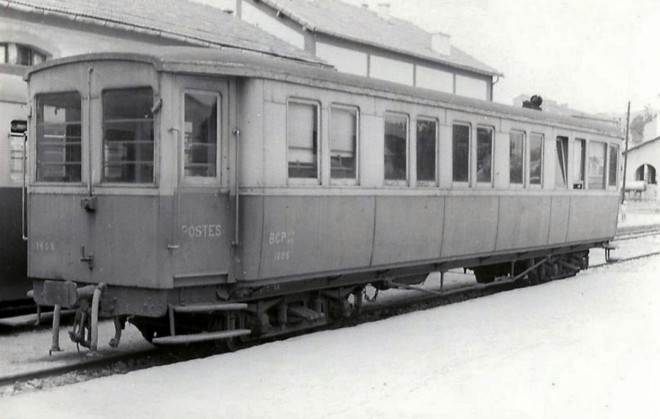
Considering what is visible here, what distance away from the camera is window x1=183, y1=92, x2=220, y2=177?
26.5ft

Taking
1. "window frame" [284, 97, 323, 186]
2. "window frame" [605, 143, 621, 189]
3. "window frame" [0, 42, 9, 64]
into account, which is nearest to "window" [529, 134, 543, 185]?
"window frame" [605, 143, 621, 189]

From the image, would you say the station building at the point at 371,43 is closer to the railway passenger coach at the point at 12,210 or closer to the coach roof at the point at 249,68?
the coach roof at the point at 249,68

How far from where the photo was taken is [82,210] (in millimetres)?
8430

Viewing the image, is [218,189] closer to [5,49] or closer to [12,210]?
[12,210]

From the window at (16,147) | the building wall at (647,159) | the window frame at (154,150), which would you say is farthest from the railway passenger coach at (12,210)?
the building wall at (647,159)

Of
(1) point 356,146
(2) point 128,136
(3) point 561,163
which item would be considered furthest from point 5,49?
(3) point 561,163

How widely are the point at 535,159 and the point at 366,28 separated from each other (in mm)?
18290

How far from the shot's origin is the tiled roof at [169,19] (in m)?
14.2

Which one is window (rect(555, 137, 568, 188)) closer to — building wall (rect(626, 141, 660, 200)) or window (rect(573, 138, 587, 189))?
window (rect(573, 138, 587, 189))

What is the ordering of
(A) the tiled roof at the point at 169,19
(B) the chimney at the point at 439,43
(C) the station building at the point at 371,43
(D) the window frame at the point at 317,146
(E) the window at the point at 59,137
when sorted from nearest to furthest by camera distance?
(E) the window at the point at 59,137
(D) the window frame at the point at 317,146
(A) the tiled roof at the point at 169,19
(C) the station building at the point at 371,43
(B) the chimney at the point at 439,43

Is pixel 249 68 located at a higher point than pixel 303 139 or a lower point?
higher

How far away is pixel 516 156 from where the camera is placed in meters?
13.2

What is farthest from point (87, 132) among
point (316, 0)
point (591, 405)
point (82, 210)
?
point (316, 0)

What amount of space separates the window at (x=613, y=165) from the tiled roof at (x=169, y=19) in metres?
7.08
